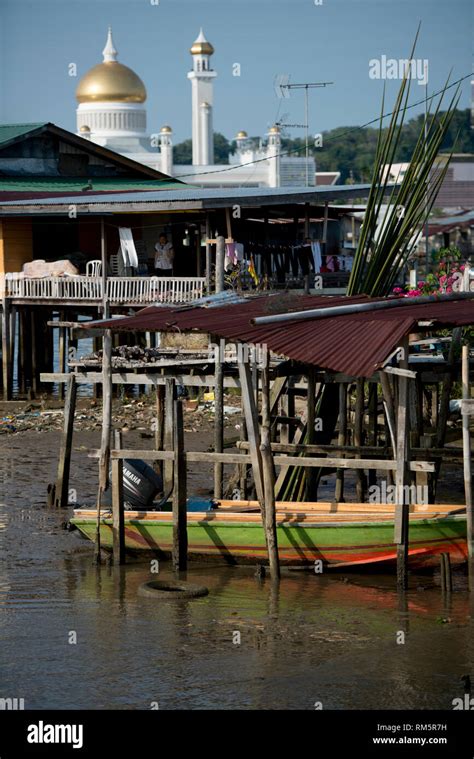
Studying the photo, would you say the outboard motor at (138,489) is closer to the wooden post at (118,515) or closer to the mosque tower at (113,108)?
the wooden post at (118,515)

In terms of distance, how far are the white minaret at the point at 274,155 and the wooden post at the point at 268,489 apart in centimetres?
4967

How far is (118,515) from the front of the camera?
1512 cm

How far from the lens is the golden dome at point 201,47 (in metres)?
80.2

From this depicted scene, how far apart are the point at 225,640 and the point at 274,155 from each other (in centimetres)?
5411

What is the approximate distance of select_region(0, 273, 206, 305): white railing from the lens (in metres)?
27.1

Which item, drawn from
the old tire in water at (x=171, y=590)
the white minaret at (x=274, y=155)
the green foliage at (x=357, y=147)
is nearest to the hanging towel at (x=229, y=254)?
the old tire in water at (x=171, y=590)

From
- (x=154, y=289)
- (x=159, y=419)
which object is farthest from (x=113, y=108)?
(x=159, y=419)

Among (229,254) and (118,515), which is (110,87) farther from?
(118,515)

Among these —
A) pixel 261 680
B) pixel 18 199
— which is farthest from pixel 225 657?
pixel 18 199

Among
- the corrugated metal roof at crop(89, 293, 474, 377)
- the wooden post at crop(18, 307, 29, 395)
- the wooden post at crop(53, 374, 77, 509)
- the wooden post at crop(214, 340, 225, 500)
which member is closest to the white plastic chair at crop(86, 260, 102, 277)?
the wooden post at crop(18, 307, 29, 395)
